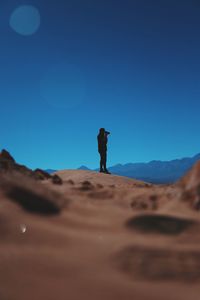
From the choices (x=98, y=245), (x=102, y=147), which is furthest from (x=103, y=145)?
(x=98, y=245)

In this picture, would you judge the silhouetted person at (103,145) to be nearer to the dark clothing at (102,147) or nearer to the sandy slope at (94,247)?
the dark clothing at (102,147)

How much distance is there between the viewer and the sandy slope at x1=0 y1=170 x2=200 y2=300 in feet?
4.59

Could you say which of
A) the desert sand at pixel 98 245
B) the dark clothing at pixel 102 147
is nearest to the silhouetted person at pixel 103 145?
the dark clothing at pixel 102 147

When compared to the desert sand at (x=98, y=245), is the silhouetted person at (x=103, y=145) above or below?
above

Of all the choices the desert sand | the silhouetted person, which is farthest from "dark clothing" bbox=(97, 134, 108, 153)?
the desert sand

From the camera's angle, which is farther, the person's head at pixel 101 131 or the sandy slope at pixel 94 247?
the person's head at pixel 101 131

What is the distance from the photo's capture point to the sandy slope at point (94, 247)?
1.40 m

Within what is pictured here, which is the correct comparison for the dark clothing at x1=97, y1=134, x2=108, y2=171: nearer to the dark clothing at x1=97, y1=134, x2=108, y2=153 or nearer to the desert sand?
the dark clothing at x1=97, y1=134, x2=108, y2=153

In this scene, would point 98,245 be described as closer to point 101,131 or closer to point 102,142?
point 101,131

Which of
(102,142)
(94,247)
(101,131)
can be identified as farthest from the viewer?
(102,142)

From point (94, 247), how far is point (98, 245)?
3 centimetres

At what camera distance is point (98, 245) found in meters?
1.67

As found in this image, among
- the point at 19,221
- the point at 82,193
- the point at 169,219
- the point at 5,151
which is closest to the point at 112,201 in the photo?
the point at 82,193

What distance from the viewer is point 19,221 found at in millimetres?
1871
